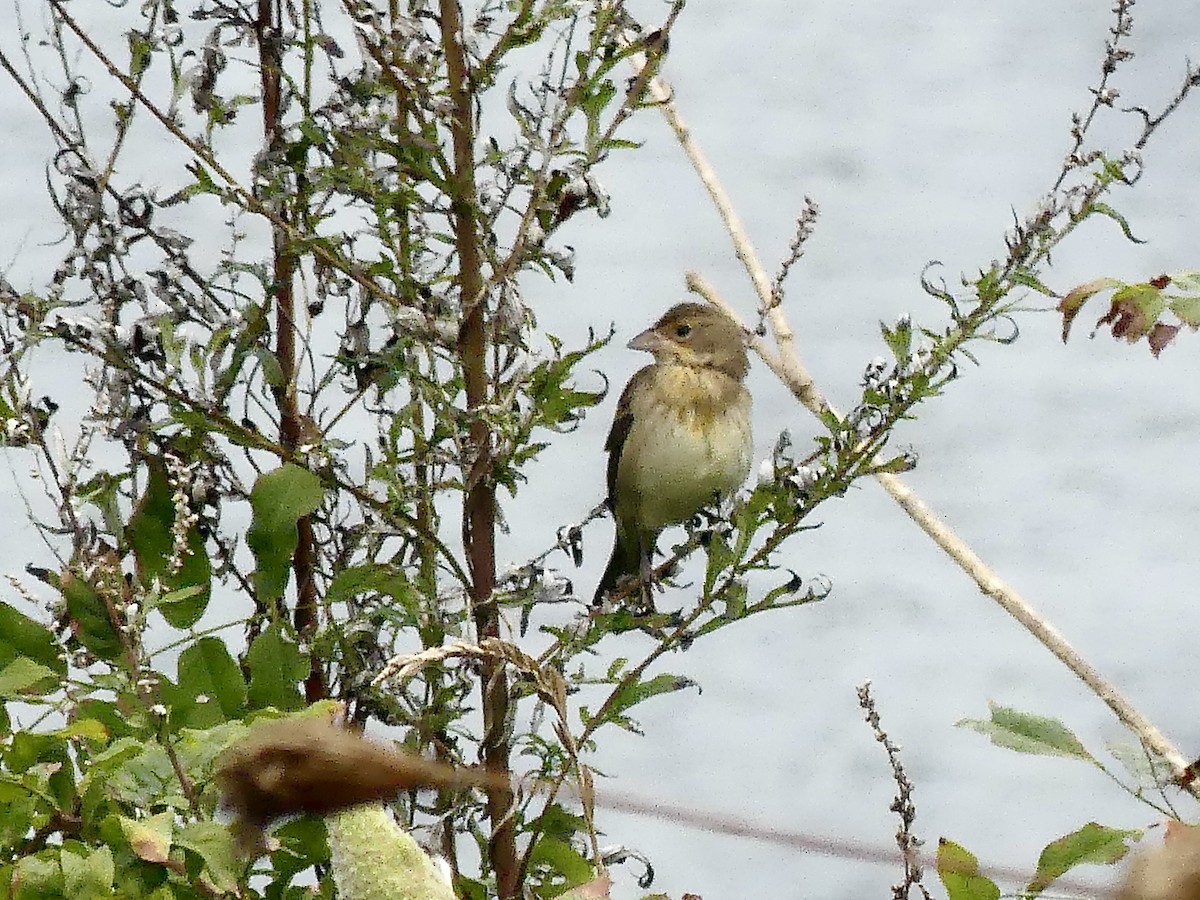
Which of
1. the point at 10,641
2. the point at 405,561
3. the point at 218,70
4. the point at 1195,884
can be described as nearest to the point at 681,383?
the point at 405,561

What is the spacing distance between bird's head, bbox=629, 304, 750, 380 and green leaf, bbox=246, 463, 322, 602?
1.04 metres

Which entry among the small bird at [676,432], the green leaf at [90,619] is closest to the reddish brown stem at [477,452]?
the green leaf at [90,619]

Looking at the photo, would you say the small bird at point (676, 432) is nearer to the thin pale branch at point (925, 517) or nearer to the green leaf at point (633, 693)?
the thin pale branch at point (925, 517)

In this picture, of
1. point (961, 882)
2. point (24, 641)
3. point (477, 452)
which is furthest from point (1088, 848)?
point (24, 641)

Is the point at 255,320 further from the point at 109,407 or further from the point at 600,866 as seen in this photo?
the point at 600,866

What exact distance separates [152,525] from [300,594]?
184 mm

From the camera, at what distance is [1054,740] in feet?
2.88

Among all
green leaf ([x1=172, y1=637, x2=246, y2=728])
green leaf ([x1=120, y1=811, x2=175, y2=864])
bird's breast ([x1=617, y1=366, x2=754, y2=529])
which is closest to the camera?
green leaf ([x1=120, y1=811, x2=175, y2=864])

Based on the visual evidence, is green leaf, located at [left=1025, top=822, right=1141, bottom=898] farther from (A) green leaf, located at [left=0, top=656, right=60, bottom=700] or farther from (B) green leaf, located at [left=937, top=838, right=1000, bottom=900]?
(A) green leaf, located at [left=0, top=656, right=60, bottom=700]

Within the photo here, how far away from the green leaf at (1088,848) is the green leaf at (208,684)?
18.3 inches

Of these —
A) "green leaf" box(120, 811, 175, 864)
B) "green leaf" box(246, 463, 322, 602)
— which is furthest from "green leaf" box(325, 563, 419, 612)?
"green leaf" box(120, 811, 175, 864)

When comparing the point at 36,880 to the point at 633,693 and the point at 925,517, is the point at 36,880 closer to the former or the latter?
the point at 633,693

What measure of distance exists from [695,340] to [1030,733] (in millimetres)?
1202

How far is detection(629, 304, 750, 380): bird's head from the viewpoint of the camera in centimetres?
204
